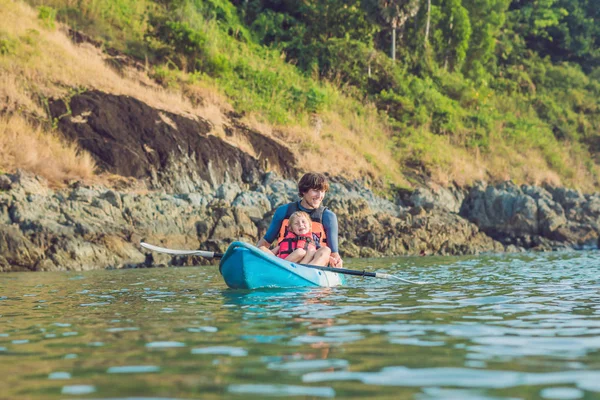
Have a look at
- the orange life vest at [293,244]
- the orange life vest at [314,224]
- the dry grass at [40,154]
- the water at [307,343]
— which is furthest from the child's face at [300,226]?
the dry grass at [40,154]

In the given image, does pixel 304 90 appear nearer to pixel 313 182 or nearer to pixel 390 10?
pixel 390 10

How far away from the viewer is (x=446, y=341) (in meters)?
5.27

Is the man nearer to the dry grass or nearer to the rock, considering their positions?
the rock

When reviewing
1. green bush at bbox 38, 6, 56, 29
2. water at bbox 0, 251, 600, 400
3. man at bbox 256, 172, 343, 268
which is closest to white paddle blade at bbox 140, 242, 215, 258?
man at bbox 256, 172, 343, 268

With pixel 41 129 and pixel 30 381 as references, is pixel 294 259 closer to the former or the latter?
pixel 30 381

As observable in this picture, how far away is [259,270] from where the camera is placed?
9.30 metres

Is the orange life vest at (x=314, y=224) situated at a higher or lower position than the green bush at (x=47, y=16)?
lower

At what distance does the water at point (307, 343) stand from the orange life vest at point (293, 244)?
0.90m

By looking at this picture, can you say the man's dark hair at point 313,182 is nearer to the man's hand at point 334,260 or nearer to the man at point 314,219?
the man at point 314,219

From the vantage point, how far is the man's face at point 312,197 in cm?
1022

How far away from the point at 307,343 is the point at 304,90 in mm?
25095

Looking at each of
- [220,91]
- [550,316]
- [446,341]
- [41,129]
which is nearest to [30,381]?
[446,341]

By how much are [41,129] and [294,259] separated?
1280 centimetres

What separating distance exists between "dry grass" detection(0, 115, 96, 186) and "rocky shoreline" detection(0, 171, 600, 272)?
100 centimetres
